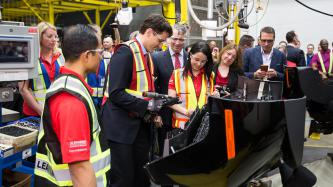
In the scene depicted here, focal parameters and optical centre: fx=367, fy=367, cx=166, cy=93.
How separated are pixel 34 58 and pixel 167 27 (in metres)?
0.97

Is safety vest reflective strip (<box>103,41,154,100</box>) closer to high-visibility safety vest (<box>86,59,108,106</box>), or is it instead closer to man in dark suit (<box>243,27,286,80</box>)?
high-visibility safety vest (<box>86,59,108,106</box>)

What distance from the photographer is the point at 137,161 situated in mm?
2838

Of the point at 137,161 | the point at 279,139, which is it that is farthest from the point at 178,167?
the point at 137,161

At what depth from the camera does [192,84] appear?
3.25 meters

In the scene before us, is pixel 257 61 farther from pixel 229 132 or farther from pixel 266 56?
pixel 229 132

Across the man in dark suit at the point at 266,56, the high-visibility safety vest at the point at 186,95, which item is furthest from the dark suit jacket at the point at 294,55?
the high-visibility safety vest at the point at 186,95

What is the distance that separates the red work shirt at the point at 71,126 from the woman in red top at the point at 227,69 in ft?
7.48

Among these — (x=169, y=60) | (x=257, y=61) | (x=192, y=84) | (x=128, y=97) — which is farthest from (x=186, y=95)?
(x=257, y=61)

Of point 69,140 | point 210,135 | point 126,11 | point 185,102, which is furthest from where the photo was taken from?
point 126,11

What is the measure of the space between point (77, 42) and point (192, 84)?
169 cm

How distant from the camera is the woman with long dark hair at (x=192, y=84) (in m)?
3.21

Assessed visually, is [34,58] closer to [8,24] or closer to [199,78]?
[8,24]

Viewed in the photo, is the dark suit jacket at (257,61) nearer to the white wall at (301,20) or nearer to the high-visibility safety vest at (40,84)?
the high-visibility safety vest at (40,84)

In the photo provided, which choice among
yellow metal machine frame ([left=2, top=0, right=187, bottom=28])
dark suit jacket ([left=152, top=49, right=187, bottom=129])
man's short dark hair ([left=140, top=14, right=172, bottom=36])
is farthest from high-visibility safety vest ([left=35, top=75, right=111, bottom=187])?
yellow metal machine frame ([left=2, top=0, right=187, bottom=28])
